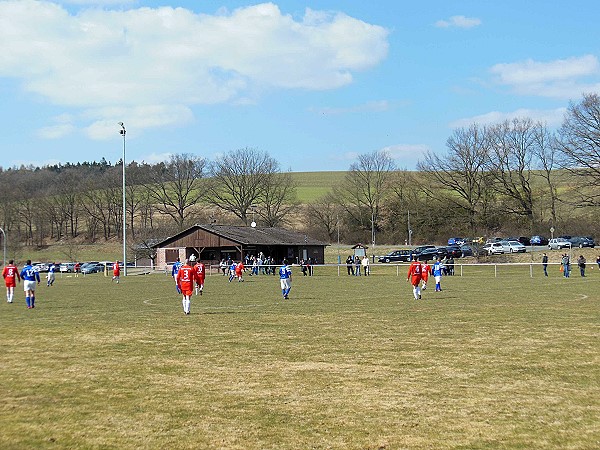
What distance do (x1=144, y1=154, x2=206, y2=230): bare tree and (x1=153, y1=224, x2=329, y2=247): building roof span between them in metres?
26.5

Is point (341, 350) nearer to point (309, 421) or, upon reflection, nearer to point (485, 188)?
point (309, 421)

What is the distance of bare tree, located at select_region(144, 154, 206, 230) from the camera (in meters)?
108

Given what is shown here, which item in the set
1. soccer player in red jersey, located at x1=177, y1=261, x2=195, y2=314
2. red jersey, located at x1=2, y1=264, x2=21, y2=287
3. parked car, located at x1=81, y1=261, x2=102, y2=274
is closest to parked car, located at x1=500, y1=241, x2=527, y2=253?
parked car, located at x1=81, y1=261, x2=102, y2=274

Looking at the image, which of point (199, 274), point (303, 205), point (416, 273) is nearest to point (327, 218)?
point (303, 205)

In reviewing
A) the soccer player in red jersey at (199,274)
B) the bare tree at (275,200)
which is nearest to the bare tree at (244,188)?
the bare tree at (275,200)

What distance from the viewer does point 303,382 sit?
11078mm

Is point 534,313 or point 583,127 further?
point 583,127

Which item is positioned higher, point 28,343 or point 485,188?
point 485,188

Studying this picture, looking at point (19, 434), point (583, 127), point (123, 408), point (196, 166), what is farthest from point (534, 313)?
point (196, 166)

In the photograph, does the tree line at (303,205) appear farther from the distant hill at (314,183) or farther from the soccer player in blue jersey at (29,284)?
the soccer player in blue jersey at (29,284)

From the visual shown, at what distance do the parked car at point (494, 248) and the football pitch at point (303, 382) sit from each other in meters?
53.5

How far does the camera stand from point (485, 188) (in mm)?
86125

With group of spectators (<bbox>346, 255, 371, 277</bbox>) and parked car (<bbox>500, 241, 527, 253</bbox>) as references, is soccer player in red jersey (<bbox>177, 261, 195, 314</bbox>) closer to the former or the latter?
group of spectators (<bbox>346, 255, 371, 277</bbox>)

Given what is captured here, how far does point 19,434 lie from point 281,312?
1525cm
